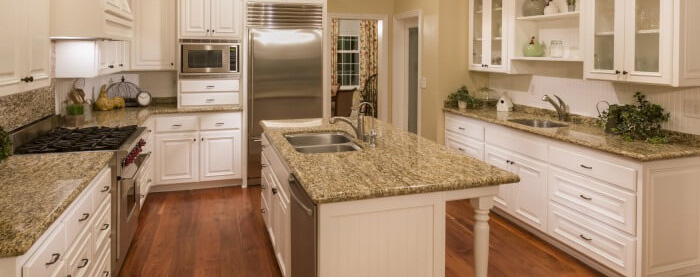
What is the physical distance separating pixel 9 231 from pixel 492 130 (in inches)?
147

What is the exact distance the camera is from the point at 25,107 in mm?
3416

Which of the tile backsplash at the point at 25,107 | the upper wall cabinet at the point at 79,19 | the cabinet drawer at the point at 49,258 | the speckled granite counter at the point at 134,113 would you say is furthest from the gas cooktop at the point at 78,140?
the cabinet drawer at the point at 49,258

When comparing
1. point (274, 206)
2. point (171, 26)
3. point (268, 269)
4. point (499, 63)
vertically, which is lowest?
point (268, 269)

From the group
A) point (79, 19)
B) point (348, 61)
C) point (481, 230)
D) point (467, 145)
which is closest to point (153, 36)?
point (79, 19)

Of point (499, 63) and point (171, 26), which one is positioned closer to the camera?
point (499, 63)

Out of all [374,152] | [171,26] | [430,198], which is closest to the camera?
[430,198]

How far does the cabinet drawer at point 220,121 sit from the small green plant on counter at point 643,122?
11.6 feet

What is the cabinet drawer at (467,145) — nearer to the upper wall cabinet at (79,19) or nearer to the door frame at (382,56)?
the door frame at (382,56)

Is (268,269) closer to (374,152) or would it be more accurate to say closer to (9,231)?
(374,152)

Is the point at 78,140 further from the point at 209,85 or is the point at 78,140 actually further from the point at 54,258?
the point at 209,85

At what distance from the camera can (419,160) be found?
2650 mm

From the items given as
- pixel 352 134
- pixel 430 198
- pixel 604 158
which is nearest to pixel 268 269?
pixel 352 134

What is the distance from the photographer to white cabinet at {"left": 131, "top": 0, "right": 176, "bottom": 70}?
208 inches

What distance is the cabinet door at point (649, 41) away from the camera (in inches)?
121
